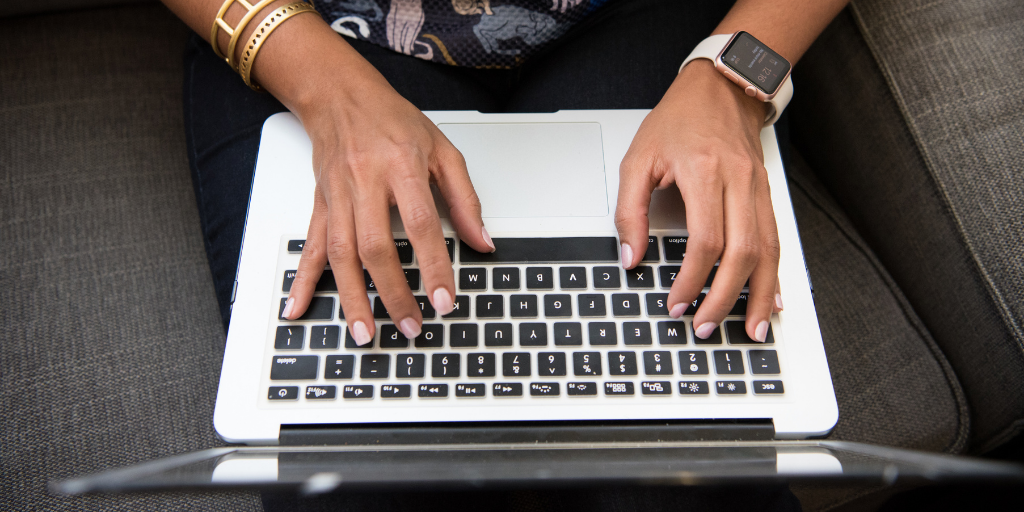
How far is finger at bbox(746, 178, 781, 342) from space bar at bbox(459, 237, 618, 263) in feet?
0.48

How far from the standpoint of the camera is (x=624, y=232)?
55 centimetres

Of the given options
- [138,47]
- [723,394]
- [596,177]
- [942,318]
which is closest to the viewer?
[723,394]

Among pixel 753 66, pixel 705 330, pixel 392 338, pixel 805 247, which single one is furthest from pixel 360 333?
pixel 805 247

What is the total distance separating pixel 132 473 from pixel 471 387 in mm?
273

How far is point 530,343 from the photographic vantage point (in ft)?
1.73

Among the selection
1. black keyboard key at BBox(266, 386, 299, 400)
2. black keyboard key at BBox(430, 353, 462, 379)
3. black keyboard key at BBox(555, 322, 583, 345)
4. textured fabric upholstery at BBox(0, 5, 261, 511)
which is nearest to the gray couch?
textured fabric upholstery at BBox(0, 5, 261, 511)

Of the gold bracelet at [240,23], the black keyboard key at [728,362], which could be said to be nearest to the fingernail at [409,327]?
the black keyboard key at [728,362]

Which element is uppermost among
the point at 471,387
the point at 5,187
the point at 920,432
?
the point at 5,187

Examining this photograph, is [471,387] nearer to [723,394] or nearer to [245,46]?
[723,394]

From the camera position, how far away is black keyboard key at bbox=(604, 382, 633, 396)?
1.65 feet

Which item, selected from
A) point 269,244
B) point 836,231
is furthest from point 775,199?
point 269,244

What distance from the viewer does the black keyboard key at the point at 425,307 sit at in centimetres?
54

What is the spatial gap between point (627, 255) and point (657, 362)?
11 cm

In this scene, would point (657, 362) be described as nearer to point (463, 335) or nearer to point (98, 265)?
point (463, 335)
